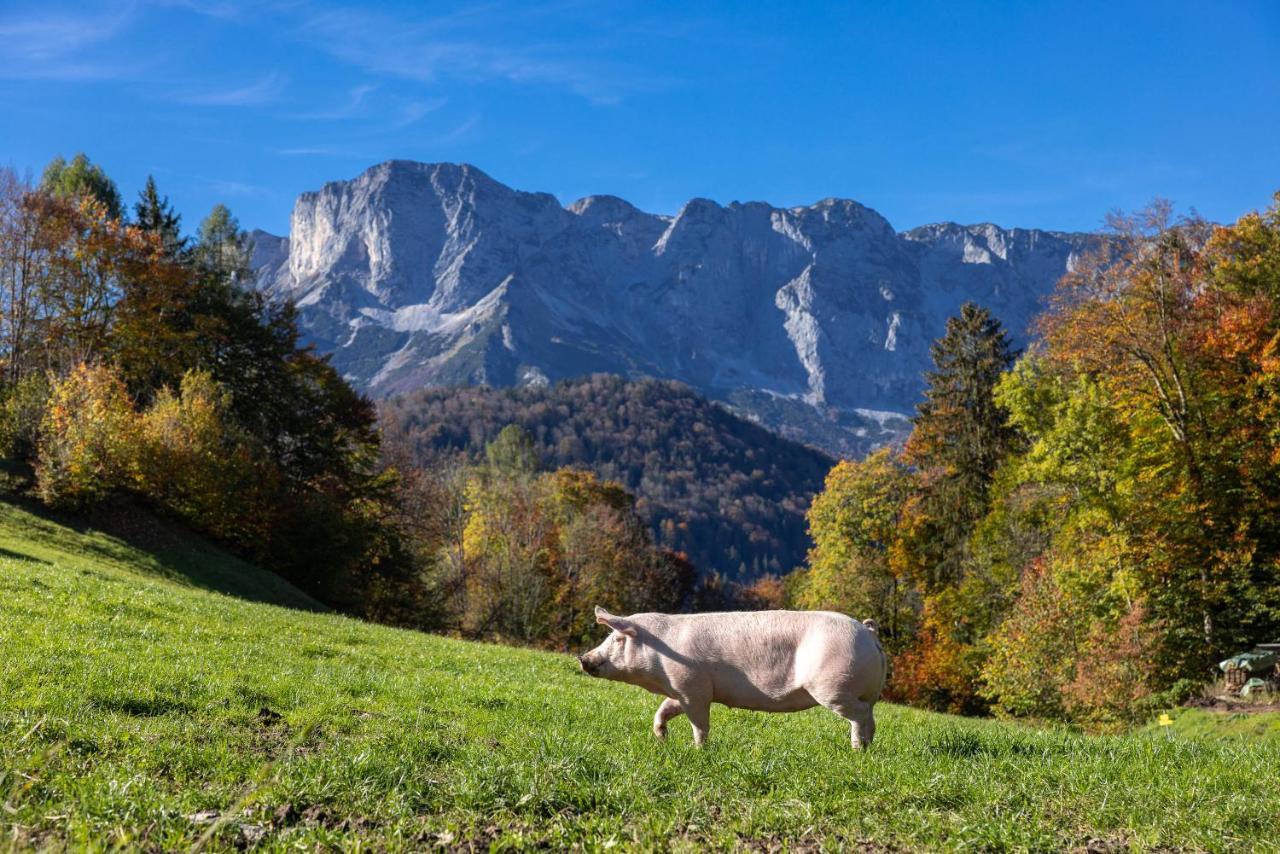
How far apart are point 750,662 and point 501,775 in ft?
11.6

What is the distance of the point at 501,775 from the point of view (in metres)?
7.88

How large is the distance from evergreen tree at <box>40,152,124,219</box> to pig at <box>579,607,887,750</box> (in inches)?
2788

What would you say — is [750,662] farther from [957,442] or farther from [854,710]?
[957,442]

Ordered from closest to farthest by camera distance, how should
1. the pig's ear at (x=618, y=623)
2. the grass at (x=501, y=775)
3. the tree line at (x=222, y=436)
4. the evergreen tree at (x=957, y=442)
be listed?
the grass at (x=501, y=775)
the pig's ear at (x=618, y=623)
the tree line at (x=222, y=436)
the evergreen tree at (x=957, y=442)

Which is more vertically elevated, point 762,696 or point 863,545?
point 863,545

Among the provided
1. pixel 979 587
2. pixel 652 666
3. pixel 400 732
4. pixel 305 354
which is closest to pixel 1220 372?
pixel 979 587

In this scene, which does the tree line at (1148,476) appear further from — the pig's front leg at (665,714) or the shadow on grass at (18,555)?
the shadow on grass at (18,555)

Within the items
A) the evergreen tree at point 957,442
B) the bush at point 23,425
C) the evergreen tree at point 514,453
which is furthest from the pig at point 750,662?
the evergreen tree at point 514,453

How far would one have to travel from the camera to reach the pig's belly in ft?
33.9

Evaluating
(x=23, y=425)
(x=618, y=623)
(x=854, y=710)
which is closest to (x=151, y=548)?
(x=23, y=425)

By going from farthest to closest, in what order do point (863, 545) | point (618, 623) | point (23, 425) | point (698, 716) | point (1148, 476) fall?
point (863, 545) → point (23, 425) → point (1148, 476) → point (618, 623) → point (698, 716)

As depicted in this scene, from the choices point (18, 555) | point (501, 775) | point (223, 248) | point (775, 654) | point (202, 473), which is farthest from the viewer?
point (223, 248)

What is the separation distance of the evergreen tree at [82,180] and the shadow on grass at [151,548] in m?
39.2

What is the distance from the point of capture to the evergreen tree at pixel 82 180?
69.8 meters
